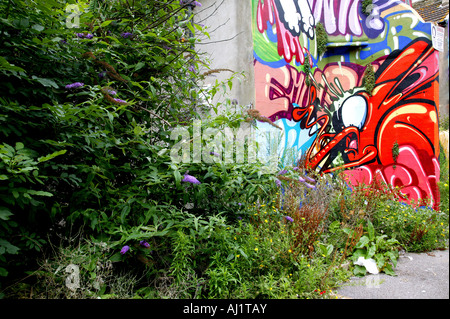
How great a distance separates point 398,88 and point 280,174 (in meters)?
5.44

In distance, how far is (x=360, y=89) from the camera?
280 inches

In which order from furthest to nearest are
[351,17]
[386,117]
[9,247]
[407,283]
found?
[351,17] → [386,117] → [407,283] → [9,247]

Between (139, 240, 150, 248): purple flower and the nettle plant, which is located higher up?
the nettle plant

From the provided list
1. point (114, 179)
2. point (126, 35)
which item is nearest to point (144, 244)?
point (114, 179)

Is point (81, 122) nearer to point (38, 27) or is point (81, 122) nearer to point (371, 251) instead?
point (38, 27)

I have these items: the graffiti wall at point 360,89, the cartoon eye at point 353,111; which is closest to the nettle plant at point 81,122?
the graffiti wall at point 360,89

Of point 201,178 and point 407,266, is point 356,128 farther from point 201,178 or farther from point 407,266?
point 201,178

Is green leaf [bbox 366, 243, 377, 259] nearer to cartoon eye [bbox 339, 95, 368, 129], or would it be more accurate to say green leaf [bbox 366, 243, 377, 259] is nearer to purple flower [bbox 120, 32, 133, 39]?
purple flower [bbox 120, 32, 133, 39]

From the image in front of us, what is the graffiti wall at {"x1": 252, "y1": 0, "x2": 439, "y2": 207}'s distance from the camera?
596cm

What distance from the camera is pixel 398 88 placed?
6.67 m

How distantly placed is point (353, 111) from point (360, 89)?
0.56 meters

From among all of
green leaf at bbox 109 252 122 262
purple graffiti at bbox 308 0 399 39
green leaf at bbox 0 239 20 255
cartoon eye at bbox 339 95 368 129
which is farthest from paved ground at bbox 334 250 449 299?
purple graffiti at bbox 308 0 399 39

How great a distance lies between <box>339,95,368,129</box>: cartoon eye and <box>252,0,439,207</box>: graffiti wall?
0.07 feet
